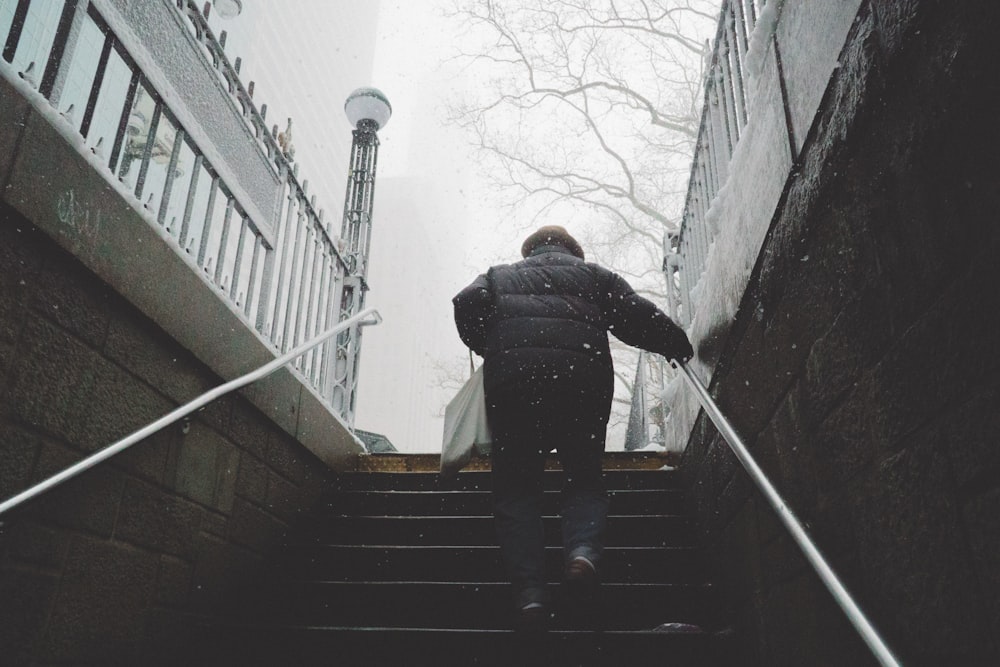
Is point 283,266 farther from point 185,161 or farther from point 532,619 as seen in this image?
point 532,619

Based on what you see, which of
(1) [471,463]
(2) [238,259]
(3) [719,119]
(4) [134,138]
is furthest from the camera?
(1) [471,463]

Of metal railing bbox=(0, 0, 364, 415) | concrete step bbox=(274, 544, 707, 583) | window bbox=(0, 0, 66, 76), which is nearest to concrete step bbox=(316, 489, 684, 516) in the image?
concrete step bbox=(274, 544, 707, 583)

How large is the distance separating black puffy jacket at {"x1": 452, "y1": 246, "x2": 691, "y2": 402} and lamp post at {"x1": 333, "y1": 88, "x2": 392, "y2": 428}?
88.6 inches

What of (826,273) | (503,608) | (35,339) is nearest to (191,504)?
(35,339)

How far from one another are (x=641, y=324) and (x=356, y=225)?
11.9ft

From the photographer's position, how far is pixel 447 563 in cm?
331

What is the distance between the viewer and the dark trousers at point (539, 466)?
264cm

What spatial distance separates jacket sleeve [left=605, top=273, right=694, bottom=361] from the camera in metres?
3.05

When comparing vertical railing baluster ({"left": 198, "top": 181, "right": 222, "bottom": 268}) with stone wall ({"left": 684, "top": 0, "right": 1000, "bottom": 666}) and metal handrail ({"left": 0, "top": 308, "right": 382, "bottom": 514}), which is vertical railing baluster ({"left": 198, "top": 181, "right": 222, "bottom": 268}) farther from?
stone wall ({"left": 684, "top": 0, "right": 1000, "bottom": 666})

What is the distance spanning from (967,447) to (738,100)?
7.29ft

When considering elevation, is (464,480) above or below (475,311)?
below

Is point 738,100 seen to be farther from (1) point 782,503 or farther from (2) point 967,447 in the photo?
(2) point 967,447

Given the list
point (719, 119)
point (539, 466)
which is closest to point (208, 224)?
point (539, 466)

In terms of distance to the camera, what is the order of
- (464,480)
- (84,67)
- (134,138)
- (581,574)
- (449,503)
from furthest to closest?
1. (464,480)
2. (449,503)
3. (134,138)
4. (581,574)
5. (84,67)
